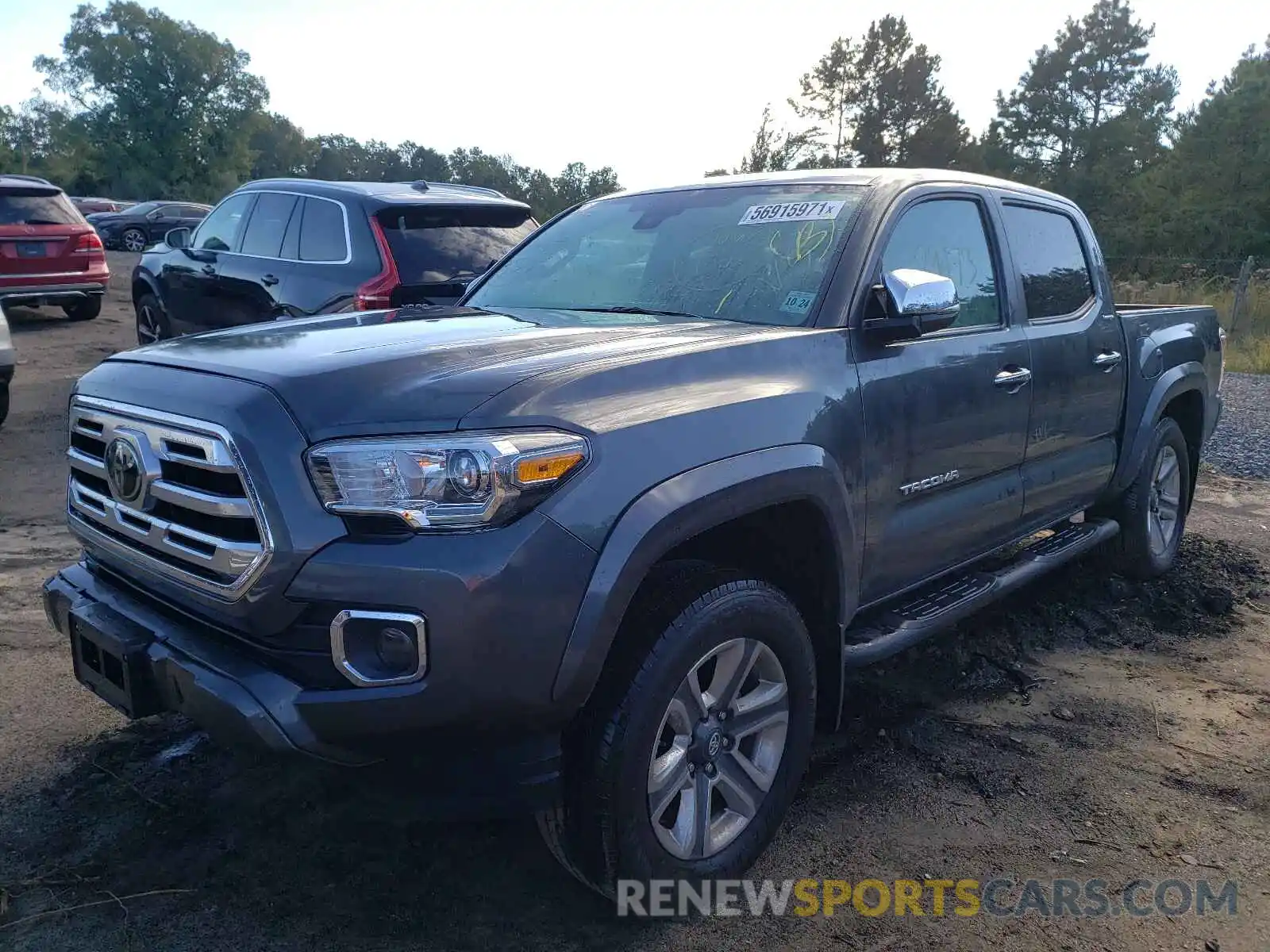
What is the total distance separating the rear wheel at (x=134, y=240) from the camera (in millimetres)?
29016

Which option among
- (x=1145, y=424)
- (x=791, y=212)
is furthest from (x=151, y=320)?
(x=1145, y=424)

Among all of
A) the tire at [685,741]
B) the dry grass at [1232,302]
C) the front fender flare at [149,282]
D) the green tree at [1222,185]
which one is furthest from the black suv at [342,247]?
the green tree at [1222,185]

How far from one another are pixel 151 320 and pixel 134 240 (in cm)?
2279

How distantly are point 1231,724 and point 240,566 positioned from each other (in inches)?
139

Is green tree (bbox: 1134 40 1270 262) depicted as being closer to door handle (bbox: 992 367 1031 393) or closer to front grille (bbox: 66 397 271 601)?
door handle (bbox: 992 367 1031 393)

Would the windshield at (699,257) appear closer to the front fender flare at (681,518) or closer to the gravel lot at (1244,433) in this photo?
the front fender flare at (681,518)

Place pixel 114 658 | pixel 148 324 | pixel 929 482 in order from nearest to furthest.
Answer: pixel 114 658 < pixel 929 482 < pixel 148 324

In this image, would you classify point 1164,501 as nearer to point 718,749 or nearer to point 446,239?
point 718,749

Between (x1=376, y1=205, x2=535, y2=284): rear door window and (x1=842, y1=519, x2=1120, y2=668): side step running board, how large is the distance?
3.77 meters

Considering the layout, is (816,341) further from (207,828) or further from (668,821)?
(207,828)

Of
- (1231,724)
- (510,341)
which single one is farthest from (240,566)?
(1231,724)

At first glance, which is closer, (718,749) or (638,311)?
(718,749)

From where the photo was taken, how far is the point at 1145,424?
4.90m

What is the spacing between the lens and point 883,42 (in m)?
58.3
